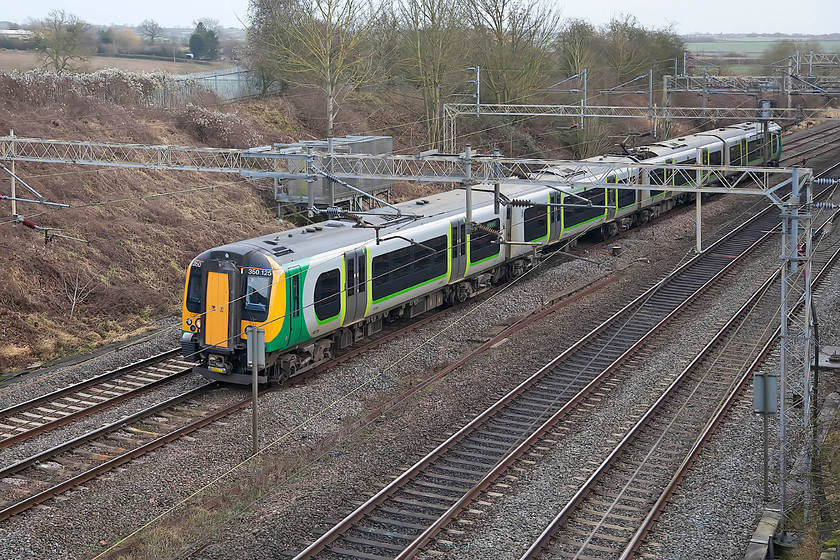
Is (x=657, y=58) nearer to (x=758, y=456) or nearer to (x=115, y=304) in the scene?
(x=115, y=304)

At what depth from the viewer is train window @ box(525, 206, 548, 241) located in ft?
81.3

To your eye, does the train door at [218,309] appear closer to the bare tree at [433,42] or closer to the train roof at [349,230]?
the train roof at [349,230]

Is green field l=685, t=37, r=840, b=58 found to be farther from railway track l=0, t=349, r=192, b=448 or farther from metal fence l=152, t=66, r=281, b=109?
railway track l=0, t=349, r=192, b=448

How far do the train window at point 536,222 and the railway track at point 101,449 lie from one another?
35.4ft

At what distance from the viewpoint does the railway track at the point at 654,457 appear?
11.6m

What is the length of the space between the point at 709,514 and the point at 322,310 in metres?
8.05

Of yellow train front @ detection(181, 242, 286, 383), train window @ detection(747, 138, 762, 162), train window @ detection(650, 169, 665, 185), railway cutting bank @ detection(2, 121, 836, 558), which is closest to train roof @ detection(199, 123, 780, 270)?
yellow train front @ detection(181, 242, 286, 383)

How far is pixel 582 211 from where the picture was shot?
27938 mm

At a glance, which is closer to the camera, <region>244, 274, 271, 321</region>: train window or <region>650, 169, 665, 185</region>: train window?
<region>244, 274, 271, 321</region>: train window

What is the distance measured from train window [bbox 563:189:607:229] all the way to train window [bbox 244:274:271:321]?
39.7ft

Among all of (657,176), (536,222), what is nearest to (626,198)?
(657,176)

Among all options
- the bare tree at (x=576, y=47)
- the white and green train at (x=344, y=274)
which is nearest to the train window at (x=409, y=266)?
the white and green train at (x=344, y=274)

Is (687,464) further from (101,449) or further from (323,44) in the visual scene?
(323,44)

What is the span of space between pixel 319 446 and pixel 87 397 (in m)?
4.93
